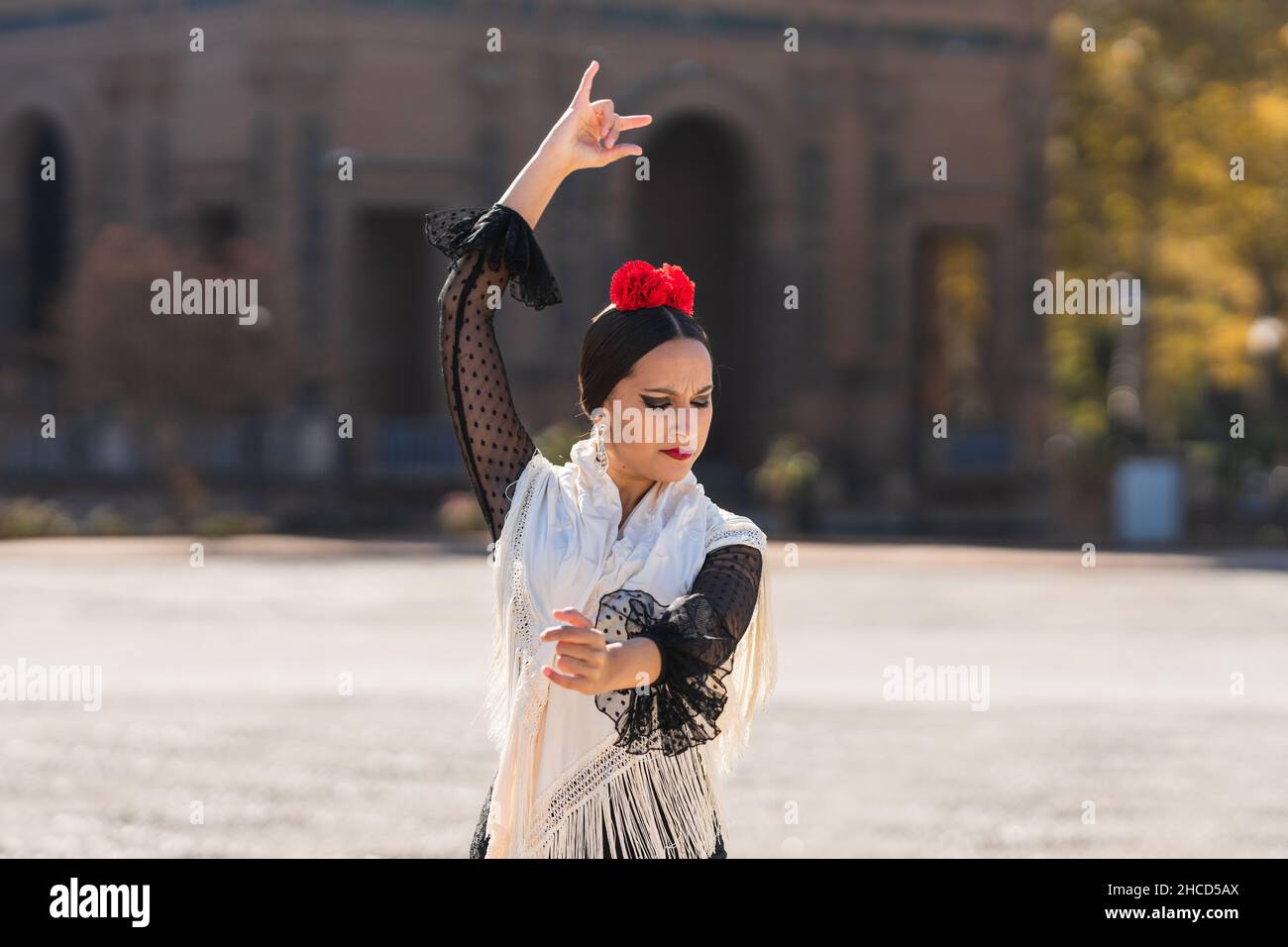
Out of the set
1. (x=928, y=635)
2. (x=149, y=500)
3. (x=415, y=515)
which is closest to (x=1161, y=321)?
(x=415, y=515)

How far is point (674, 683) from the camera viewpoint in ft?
11.6

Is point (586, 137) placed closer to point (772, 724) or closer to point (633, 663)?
point (633, 663)

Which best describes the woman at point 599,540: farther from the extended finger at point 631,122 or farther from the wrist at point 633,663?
the wrist at point 633,663

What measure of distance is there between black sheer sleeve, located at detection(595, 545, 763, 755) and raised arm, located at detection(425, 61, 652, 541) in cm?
43

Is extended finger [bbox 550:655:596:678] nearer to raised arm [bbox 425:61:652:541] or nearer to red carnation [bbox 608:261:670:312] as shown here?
raised arm [bbox 425:61:652:541]

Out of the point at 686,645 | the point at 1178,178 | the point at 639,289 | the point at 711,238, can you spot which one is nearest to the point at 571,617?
the point at 686,645

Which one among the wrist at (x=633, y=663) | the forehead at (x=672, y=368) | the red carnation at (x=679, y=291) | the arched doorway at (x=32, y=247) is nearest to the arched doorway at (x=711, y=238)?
the arched doorway at (x=32, y=247)

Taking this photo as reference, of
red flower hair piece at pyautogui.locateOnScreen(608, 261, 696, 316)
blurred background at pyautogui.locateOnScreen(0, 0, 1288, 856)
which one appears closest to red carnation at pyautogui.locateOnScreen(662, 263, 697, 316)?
red flower hair piece at pyautogui.locateOnScreen(608, 261, 696, 316)

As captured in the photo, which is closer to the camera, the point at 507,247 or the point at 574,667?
the point at 574,667

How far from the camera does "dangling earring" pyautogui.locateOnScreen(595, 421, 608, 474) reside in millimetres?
3857

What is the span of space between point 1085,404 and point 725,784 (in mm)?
41865

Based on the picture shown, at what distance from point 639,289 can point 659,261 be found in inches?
1391

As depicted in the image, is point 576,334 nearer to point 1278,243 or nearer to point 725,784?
→ point 1278,243

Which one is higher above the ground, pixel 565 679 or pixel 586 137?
pixel 586 137
